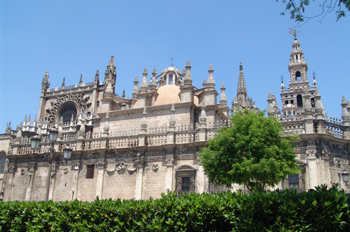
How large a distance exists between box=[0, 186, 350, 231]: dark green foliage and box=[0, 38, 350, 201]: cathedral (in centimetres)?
651

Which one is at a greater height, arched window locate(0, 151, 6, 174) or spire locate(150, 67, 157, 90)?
spire locate(150, 67, 157, 90)

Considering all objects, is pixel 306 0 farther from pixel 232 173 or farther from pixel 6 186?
pixel 6 186

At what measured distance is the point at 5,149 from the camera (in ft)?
124

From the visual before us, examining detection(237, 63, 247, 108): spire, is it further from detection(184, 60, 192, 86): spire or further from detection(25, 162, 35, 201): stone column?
detection(25, 162, 35, 201): stone column

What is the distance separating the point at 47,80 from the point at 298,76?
51481 millimetres

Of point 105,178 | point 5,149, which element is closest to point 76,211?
point 105,178

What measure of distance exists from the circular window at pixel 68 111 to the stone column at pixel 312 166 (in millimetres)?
41027

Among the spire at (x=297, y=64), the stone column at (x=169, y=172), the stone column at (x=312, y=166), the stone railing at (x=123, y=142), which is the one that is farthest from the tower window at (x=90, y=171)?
the spire at (x=297, y=64)

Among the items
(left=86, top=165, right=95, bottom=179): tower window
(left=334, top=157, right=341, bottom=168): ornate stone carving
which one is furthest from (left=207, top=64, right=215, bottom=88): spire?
(left=86, top=165, right=95, bottom=179): tower window

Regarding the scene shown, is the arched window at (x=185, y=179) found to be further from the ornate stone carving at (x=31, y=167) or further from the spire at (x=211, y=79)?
the ornate stone carving at (x=31, y=167)

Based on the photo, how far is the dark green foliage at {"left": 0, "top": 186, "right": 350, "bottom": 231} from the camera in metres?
7.16

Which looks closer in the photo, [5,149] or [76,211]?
[76,211]

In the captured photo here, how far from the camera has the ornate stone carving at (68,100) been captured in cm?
5119

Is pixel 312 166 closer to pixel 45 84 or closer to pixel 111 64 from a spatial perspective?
pixel 111 64
